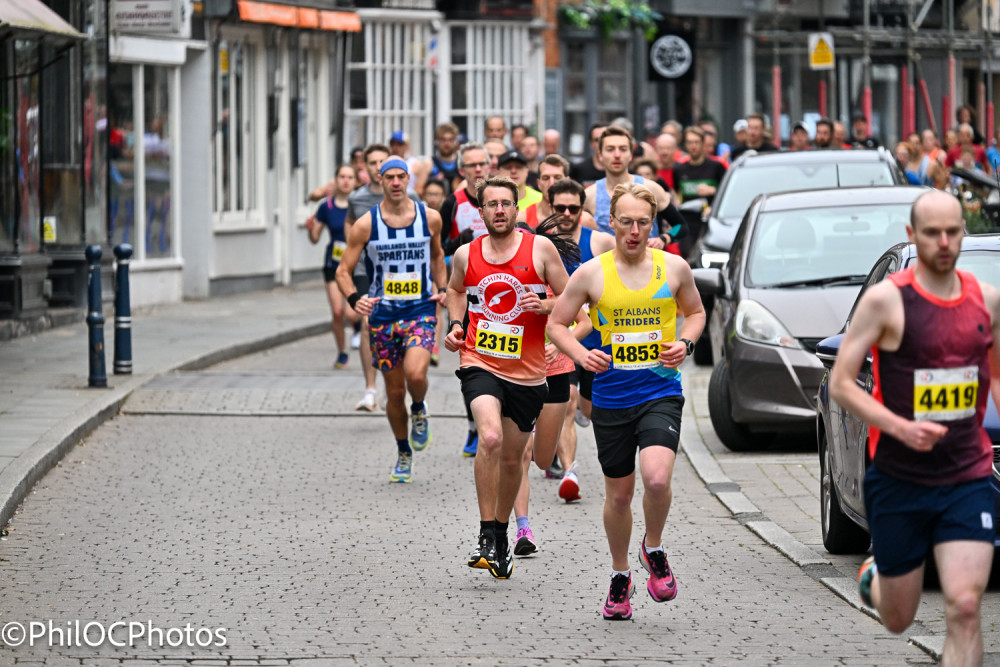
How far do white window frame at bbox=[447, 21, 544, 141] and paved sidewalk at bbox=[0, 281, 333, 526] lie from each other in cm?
702

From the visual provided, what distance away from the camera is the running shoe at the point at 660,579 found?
7.38m

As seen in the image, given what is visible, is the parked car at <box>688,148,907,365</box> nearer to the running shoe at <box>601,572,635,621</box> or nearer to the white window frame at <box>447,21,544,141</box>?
the running shoe at <box>601,572,635,621</box>

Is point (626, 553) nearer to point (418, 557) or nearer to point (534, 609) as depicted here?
point (534, 609)

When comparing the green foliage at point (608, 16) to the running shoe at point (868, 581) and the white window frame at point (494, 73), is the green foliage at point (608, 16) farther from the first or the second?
the running shoe at point (868, 581)

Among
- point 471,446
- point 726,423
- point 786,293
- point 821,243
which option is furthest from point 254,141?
point 726,423

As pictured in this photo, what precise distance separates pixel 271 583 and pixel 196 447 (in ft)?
15.2

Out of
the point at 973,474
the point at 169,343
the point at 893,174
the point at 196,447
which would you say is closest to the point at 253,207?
the point at 169,343

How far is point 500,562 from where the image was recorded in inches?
323

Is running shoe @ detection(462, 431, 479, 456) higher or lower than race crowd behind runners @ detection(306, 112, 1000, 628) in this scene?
lower

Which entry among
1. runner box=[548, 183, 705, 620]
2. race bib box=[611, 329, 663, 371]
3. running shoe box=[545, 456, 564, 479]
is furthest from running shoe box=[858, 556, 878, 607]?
running shoe box=[545, 456, 564, 479]

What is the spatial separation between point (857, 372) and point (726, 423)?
6474 millimetres

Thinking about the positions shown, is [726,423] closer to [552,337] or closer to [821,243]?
[821,243]

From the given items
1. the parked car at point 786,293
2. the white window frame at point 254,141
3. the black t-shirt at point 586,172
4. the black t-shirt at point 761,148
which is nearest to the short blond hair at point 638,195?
the parked car at point 786,293

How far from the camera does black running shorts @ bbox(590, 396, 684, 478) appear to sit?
24.3 feet
